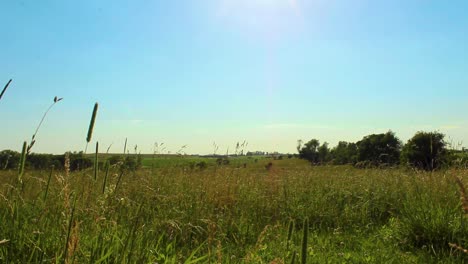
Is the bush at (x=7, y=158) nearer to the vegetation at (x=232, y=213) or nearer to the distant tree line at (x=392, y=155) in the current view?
the vegetation at (x=232, y=213)

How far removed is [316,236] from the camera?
5.33 metres

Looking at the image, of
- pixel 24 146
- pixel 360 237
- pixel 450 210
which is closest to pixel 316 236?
pixel 360 237

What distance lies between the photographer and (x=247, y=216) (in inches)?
228

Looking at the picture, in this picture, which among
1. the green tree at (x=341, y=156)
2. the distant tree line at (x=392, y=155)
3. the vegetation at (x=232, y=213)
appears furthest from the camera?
the green tree at (x=341, y=156)

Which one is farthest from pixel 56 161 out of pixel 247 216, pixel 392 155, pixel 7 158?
pixel 392 155

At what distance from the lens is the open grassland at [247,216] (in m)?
2.93

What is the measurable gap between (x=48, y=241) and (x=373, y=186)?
6318 millimetres

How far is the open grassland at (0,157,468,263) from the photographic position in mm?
2926

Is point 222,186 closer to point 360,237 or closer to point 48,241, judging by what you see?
point 360,237

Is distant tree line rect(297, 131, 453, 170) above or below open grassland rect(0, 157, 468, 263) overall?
above

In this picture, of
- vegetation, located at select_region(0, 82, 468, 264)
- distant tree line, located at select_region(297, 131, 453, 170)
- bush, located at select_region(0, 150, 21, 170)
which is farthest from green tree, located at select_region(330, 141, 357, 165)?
bush, located at select_region(0, 150, 21, 170)

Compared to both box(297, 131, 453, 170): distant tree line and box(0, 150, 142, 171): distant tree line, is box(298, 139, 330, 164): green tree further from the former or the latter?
box(0, 150, 142, 171): distant tree line

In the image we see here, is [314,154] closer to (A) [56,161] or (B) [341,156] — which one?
(B) [341,156]

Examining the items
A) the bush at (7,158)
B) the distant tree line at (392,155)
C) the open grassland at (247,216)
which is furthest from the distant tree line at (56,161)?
the distant tree line at (392,155)
